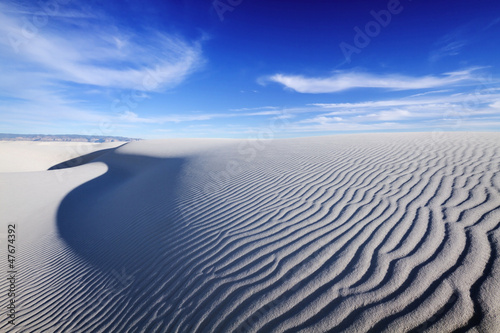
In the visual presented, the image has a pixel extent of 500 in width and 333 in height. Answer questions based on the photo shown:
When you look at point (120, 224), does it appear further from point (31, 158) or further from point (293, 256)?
point (31, 158)

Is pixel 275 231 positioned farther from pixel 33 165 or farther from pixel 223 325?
pixel 33 165

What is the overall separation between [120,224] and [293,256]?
506cm

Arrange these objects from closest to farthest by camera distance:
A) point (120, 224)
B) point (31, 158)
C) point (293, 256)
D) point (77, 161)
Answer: point (293, 256), point (120, 224), point (31, 158), point (77, 161)

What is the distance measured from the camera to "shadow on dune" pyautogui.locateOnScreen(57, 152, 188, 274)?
425 cm

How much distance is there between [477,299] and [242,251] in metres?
2.54

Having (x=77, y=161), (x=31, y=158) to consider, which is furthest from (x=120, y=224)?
(x=77, y=161)

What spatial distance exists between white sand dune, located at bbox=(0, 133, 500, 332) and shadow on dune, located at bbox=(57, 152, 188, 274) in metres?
0.05

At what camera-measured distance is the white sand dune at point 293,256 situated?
2.19 meters

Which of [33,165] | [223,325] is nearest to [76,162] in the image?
[33,165]

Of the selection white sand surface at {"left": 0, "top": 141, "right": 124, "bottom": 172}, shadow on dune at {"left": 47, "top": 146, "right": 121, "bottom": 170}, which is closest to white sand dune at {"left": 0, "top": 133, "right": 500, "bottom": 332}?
white sand surface at {"left": 0, "top": 141, "right": 124, "bottom": 172}

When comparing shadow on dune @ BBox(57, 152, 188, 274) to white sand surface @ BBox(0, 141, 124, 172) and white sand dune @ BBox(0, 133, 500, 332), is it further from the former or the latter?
→ white sand surface @ BBox(0, 141, 124, 172)

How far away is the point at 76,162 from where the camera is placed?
25.1 m

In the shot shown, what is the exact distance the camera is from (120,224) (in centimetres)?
594

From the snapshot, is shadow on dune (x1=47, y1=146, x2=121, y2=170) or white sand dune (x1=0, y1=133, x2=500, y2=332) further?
shadow on dune (x1=47, y1=146, x2=121, y2=170)
